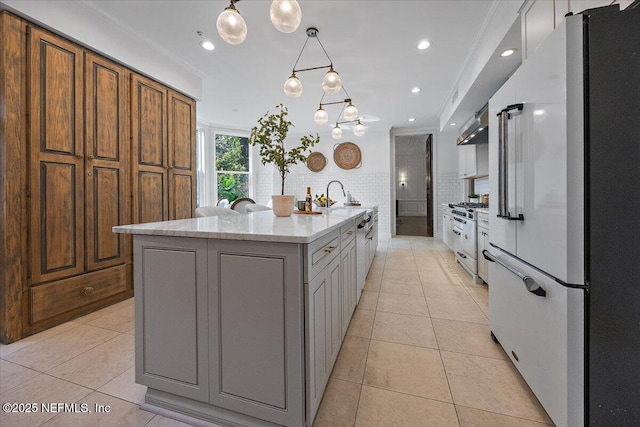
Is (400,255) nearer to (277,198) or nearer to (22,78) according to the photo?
(277,198)

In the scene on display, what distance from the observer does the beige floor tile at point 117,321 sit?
222cm

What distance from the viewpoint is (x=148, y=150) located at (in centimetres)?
308

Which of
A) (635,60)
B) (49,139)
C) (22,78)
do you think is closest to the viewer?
(635,60)

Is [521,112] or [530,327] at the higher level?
[521,112]

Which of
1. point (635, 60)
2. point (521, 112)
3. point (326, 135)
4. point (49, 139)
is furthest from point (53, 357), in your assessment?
point (326, 135)

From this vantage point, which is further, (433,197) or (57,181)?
(433,197)

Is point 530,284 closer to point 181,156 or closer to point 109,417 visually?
point 109,417

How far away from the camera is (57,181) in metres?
2.24

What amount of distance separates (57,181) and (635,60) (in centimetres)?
361

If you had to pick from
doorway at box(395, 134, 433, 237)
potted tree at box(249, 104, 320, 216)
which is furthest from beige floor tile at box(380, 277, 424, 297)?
doorway at box(395, 134, 433, 237)

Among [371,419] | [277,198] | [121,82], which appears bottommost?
[371,419]

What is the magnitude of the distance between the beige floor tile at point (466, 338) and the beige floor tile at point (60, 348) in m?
2.54

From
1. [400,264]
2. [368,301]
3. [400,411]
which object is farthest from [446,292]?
[400,411]

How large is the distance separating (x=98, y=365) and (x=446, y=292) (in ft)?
10.1
